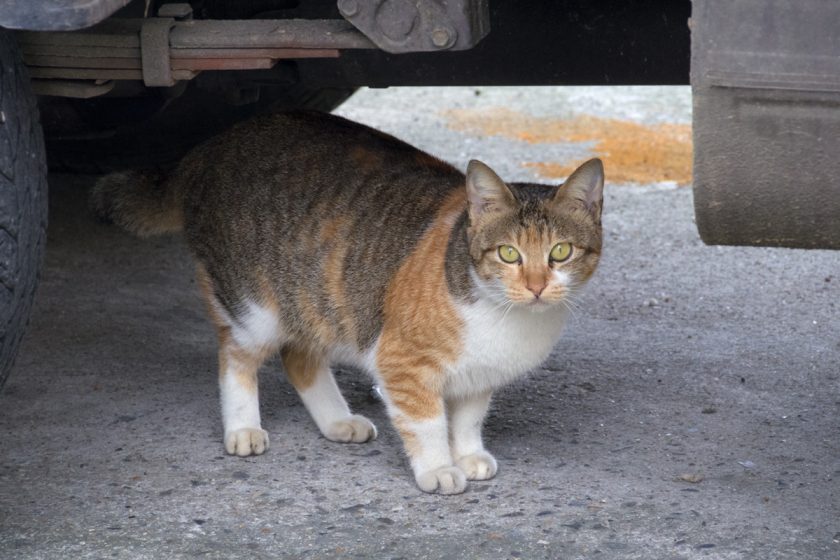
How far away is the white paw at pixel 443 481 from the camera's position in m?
3.04

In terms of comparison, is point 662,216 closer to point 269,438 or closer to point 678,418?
point 678,418

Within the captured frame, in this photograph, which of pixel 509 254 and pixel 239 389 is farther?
pixel 239 389

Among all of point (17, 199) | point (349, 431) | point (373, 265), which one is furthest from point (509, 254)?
point (17, 199)

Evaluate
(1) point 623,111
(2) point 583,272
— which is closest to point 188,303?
(2) point 583,272

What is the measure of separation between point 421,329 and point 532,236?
0.37m

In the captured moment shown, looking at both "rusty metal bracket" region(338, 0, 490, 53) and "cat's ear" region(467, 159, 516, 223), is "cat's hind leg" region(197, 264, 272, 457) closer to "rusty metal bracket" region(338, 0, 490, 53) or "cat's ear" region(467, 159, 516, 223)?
"cat's ear" region(467, 159, 516, 223)

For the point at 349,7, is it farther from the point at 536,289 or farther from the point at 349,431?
the point at 349,431

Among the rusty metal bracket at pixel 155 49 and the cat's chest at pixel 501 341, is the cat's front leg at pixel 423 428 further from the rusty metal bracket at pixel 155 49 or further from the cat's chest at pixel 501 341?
the rusty metal bracket at pixel 155 49

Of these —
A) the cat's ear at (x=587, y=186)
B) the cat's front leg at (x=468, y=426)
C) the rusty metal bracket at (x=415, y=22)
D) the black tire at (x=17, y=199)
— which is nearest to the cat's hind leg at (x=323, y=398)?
the cat's front leg at (x=468, y=426)

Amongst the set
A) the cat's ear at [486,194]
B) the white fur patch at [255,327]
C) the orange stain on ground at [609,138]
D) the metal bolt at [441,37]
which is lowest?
the orange stain on ground at [609,138]

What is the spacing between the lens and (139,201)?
141 inches

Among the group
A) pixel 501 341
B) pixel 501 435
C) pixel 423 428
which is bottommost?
pixel 501 435

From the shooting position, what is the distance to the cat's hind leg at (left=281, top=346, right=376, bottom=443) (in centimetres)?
343

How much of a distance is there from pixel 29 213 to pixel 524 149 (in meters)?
4.33
